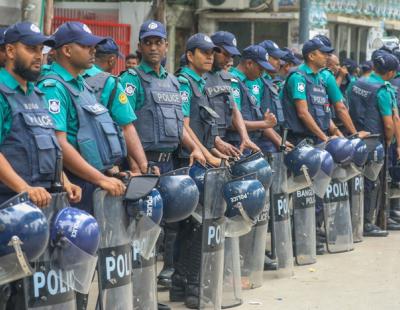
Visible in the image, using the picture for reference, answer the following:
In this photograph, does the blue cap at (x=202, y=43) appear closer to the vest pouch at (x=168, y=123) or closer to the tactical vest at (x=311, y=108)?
the vest pouch at (x=168, y=123)

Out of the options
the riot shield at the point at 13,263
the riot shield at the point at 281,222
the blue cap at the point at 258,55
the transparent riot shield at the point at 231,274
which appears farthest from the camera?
the blue cap at the point at 258,55

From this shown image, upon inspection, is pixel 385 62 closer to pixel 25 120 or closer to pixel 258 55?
pixel 258 55

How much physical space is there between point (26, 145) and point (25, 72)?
40 centimetres

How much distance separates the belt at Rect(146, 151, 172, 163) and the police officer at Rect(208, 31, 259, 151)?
1.06m

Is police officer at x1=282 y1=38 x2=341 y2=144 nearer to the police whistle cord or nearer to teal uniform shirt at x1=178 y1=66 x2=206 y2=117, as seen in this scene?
teal uniform shirt at x1=178 y1=66 x2=206 y2=117

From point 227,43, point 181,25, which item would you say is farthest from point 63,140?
point 181,25

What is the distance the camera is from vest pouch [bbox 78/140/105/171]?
6.45m

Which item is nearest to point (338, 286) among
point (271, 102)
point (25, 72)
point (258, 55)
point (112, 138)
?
point (271, 102)

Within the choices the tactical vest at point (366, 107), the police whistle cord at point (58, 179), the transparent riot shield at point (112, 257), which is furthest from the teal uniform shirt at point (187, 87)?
the tactical vest at point (366, 107)

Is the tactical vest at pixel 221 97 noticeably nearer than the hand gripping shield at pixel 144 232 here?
No

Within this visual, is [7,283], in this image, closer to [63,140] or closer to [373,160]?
[63,140]

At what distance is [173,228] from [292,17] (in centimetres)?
1292

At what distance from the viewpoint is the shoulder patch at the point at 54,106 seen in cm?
627

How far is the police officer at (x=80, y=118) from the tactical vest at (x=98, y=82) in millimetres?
292
